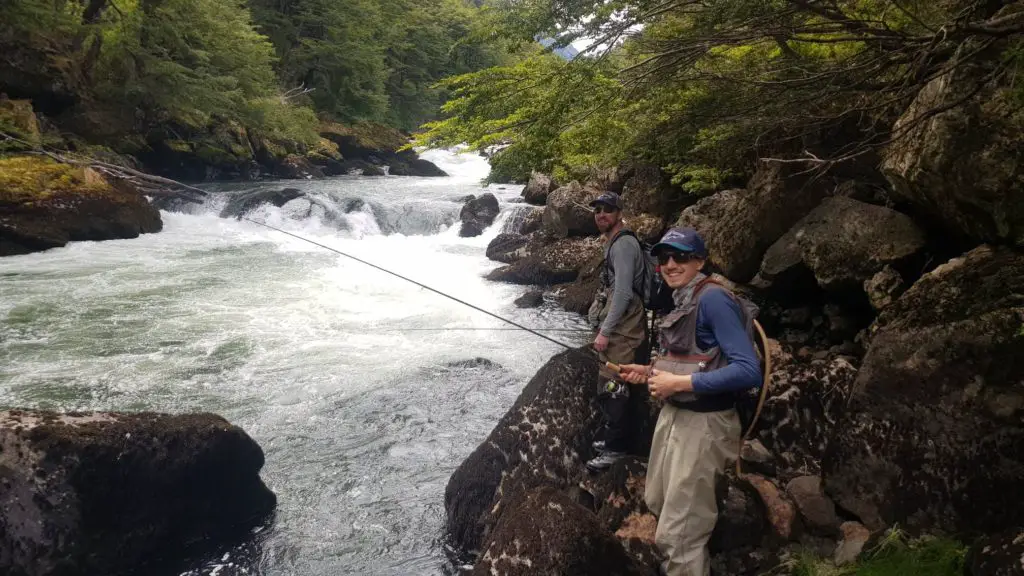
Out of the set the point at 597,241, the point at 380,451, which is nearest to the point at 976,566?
the point at 380,451

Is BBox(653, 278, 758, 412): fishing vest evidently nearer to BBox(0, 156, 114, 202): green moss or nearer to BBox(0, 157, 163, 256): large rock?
BBox(0, 157, 163, 256): large rock

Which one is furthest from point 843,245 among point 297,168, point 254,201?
point 297,168

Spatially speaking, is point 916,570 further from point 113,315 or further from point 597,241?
point 113,315

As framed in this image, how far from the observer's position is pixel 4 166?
13.0m

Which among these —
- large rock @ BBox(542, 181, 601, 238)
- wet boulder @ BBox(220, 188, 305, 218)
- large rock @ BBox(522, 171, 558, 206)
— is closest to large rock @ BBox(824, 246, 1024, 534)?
large rock @ BBox(542, 181, 601, 238)

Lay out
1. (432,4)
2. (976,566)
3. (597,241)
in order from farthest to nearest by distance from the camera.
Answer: (432,4)
(597,241)
(976,566)

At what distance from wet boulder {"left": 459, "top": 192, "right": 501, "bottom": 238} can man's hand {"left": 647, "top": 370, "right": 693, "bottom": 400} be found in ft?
49.2

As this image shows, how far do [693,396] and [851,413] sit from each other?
4.50 ft

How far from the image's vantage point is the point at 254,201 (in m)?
18.6

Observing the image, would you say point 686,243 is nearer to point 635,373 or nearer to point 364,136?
point 635,373

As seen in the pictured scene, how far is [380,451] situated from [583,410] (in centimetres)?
239

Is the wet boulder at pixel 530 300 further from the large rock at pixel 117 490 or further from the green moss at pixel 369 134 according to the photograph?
the green moss at pixel 369 134

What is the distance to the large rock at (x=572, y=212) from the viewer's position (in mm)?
12258

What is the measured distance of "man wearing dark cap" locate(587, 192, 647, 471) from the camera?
3963mm
